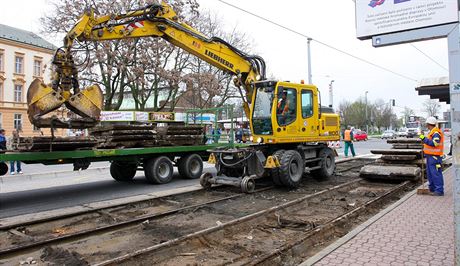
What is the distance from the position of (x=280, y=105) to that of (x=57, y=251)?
6.69 metres

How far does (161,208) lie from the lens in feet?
26.9

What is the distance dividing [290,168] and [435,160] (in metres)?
3.45

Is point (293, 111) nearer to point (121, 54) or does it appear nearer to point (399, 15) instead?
point (399, 15)

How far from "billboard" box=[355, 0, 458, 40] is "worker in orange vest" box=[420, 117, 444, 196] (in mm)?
5772

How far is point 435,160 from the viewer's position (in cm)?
870

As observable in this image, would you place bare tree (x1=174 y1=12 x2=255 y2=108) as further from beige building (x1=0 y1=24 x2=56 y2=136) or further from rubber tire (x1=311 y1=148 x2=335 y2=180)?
beige building (x1=0 y1=24 x2=56 y2=136)

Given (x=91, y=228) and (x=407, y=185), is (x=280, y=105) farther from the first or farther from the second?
(x=91, y=228)

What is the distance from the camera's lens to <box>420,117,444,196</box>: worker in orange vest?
8.62m

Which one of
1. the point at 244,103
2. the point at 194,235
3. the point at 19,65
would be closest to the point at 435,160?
the point at 244,103

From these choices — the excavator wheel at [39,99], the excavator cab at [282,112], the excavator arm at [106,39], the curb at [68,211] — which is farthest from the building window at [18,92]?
the excavator cab at [282,112]

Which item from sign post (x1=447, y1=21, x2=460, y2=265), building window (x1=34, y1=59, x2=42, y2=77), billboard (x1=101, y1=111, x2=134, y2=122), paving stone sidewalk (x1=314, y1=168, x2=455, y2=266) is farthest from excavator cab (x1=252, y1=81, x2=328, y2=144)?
building window (x1=34, y1=59, x2=42, y2=77)

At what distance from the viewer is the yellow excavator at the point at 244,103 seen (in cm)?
847

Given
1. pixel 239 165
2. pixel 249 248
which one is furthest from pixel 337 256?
pixel 239 165

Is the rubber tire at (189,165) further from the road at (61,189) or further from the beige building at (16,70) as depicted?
the beige building at (16,70)
